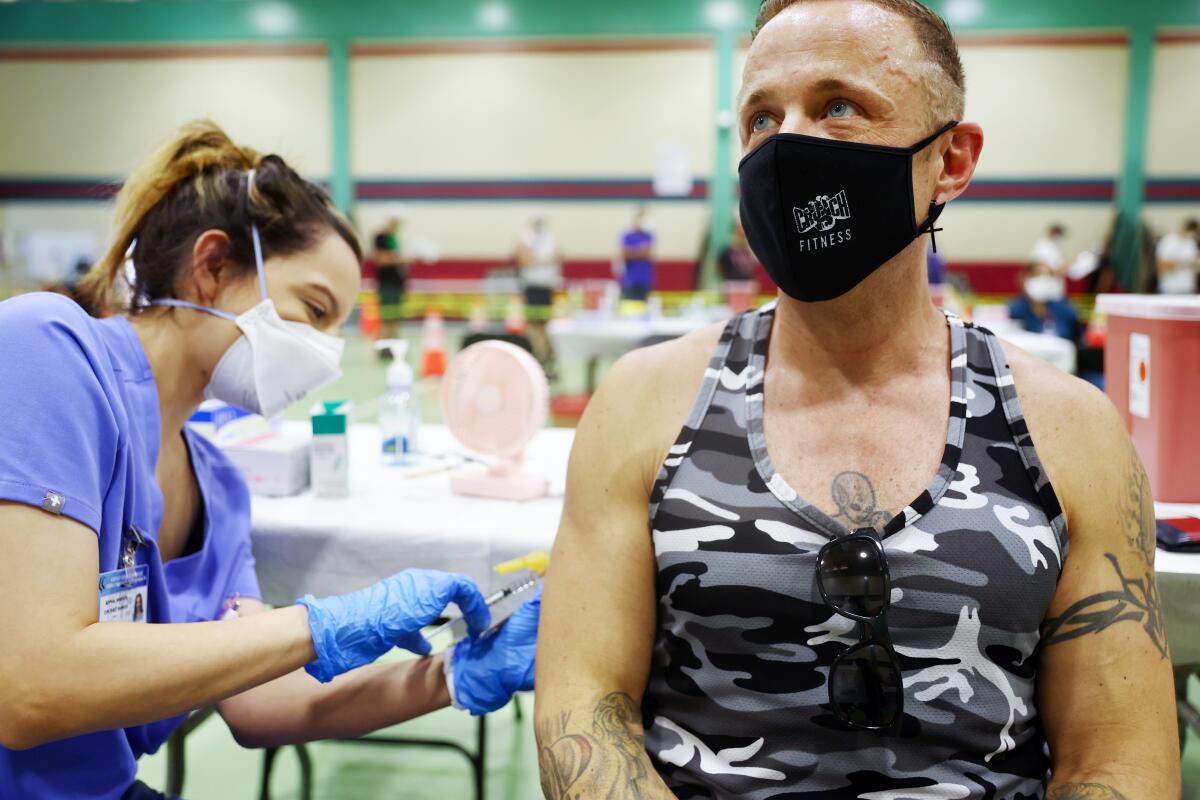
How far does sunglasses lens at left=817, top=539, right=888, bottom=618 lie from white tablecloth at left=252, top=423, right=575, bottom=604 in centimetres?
88

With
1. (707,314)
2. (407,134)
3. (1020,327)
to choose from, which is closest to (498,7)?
(407,134)

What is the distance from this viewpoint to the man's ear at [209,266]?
1573 millimetres

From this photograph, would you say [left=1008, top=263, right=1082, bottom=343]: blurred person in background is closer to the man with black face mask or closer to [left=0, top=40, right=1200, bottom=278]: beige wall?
[left=0, top=40, right=1200, bottom=278]: beige wall

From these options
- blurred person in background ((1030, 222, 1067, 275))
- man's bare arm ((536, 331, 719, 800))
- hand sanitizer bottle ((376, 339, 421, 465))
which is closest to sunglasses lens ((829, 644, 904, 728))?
man's bare arm ((536, 331, 719, 800))

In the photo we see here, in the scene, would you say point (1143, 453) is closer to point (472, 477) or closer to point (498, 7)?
point (472, 477)

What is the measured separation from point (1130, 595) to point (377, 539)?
1.38 m

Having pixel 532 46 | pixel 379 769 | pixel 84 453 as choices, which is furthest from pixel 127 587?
pixel 532 46

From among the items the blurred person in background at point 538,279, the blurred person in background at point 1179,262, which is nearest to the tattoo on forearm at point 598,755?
the blurred person in background at point 538,279

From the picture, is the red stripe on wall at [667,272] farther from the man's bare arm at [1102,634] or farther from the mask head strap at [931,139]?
the man's bare arm at [1102,634]

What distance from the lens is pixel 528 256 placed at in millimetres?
11555

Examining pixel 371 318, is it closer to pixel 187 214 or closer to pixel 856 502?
pixel 187 214

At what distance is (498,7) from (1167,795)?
1391cm

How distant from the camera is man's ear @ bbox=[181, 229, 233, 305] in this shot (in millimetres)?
1573

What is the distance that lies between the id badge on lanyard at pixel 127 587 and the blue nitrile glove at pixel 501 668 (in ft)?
1.65
